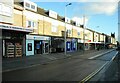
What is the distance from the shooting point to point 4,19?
103ft

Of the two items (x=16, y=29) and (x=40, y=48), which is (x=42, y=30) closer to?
(x=40, y=48)

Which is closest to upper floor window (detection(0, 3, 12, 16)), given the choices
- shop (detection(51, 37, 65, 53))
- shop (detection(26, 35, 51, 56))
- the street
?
shop (detection(26, 35, 51, 56))

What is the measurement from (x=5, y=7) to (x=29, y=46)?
8.47 metres

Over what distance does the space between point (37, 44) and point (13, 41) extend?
8206mm

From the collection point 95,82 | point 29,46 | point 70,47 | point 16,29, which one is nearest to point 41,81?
point 95,82

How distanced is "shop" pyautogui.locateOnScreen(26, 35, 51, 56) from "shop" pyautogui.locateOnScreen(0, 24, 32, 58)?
1774 mm

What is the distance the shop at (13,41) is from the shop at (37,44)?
5.82 feet

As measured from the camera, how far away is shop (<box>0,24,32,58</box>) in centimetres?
3117

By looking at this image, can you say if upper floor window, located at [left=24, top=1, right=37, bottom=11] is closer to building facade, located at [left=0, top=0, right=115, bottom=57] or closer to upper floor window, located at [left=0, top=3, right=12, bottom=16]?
building facade, located at [left=0, top=0, right=115, bottom=57]

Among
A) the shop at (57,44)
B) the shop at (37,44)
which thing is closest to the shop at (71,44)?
the shop at (57,44)

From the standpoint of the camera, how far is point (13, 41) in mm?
33844

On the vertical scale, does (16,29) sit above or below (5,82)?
above

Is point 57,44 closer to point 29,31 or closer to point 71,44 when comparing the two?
point 71,44

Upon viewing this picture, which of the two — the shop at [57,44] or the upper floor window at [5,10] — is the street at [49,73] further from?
the shop at [57,44]
